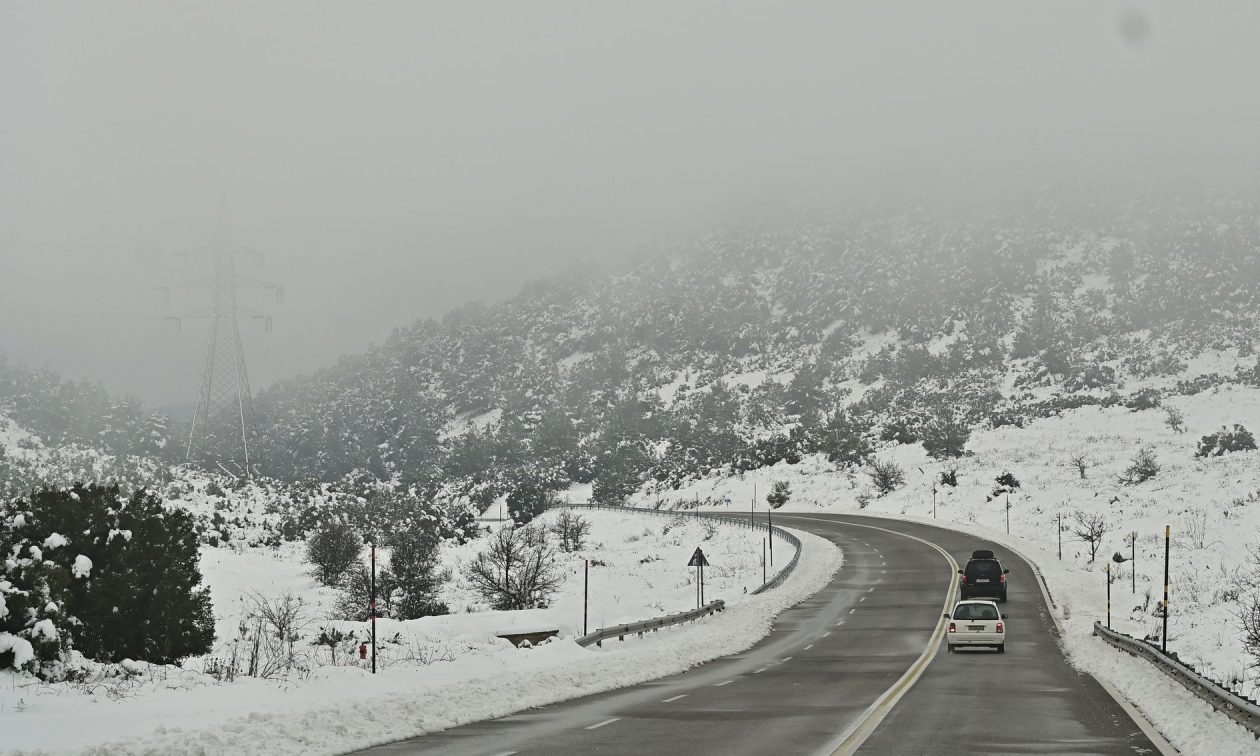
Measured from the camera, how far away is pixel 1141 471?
88.2 metres

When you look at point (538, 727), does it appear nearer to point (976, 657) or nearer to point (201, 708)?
point (201, 708)

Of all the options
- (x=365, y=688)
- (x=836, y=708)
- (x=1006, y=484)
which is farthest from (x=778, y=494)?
(x=365, y=688)

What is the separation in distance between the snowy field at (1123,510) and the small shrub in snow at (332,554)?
36.6m

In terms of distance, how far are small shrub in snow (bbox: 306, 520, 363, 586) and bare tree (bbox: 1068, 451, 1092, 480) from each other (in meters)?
57.1

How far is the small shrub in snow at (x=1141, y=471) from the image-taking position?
288 ft

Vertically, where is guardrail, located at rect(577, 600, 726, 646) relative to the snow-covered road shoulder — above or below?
below

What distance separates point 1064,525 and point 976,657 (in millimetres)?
51905

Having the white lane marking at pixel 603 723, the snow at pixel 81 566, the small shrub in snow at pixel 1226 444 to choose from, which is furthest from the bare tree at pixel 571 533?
the white lane marking at pixel 603 723

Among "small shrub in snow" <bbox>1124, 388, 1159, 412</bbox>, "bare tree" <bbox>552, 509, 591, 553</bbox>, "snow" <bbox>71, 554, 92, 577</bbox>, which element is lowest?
"bare tree" <bbox>552, 509, 591, 553</bbox>

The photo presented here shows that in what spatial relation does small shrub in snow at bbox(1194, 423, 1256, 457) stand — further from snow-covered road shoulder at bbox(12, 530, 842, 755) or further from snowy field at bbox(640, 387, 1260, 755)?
snow-covered road shoulder at bbox(12, 530, 842, 755)

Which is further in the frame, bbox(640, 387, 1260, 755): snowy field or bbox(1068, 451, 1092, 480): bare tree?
bbox(1068, 451, 1092, 480): bare tree

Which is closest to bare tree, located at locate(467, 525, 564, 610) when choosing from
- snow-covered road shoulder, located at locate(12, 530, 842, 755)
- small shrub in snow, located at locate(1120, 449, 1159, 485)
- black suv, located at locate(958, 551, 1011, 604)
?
black suv, located at locate(958, 551, 1011, 604)

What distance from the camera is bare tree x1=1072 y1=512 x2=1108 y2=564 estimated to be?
61.8 m

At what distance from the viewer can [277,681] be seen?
682 inches
